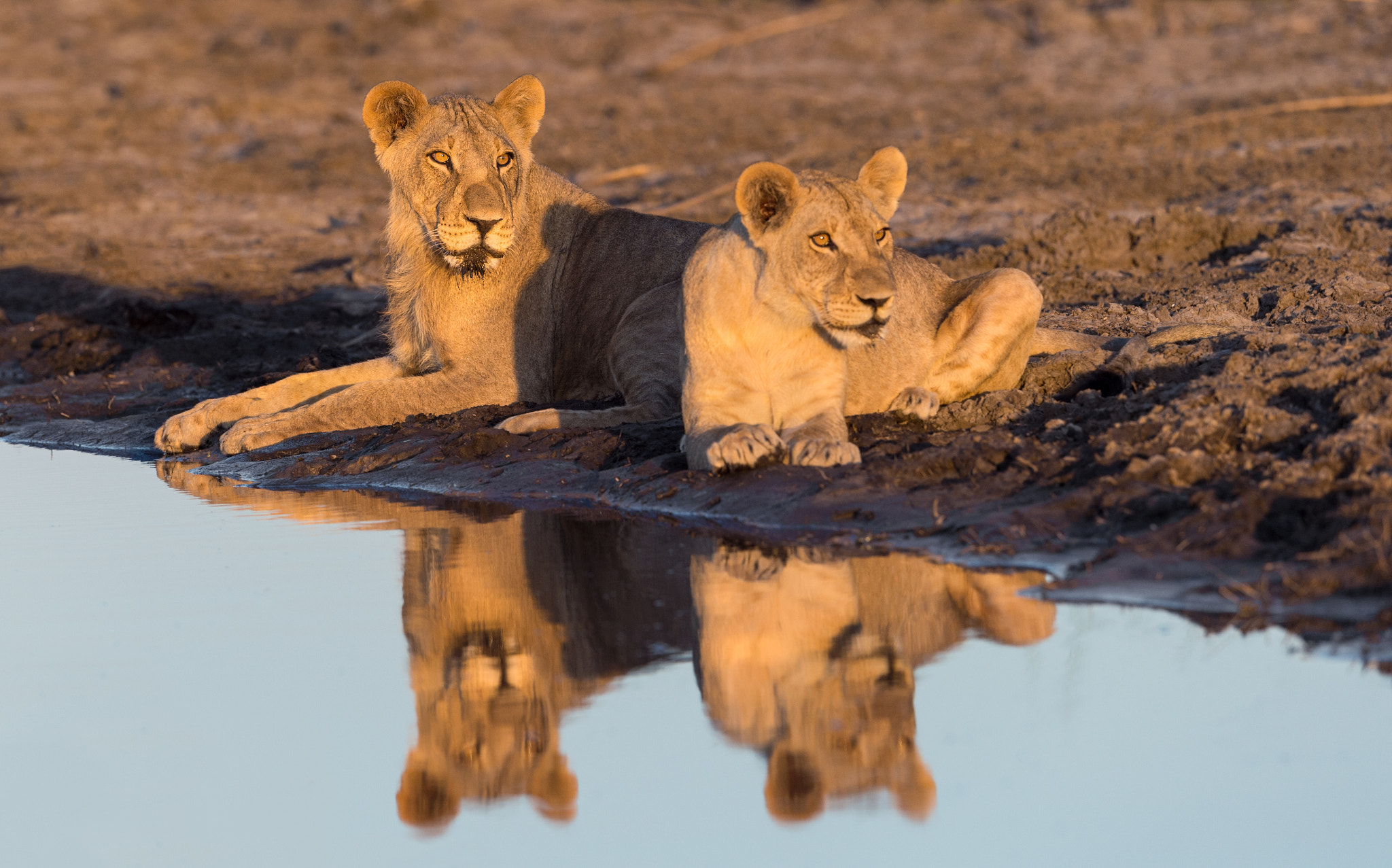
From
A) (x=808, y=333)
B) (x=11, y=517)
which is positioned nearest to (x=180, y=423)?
(x=11, y=517)

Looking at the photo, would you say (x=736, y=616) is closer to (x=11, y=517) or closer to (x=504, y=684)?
(x=504, y=684)

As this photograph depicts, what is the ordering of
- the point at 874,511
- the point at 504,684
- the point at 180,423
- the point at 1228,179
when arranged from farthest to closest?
the point at 1228,179 → the point at 180,423 → the point at 874,511 → the point at 504,684

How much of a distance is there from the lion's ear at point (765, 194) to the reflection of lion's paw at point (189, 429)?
3.60 metres

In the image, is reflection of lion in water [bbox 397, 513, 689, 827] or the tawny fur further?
the tawny fur

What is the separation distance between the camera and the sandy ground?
5531mm

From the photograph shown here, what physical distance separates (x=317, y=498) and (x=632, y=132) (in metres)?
11.4

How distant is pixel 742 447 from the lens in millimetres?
6066

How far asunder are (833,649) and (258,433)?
14.8 ft

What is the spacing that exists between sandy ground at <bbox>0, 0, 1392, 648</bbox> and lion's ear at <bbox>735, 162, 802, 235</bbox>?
0.98 m

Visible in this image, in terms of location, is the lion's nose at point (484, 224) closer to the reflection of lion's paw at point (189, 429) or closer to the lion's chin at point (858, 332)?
the reflection of lion's paw at point (189, 429)

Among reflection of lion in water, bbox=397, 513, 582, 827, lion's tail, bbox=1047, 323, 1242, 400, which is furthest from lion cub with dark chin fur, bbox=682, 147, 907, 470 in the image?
lion's tail, bbox=1047, 323, 1242, 400

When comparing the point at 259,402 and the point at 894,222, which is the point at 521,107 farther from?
the point at 894,222

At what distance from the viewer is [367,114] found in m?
7.56

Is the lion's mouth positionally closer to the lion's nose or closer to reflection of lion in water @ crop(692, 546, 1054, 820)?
reflection of lion in water @ crop(692, 546, 1054, 820)
